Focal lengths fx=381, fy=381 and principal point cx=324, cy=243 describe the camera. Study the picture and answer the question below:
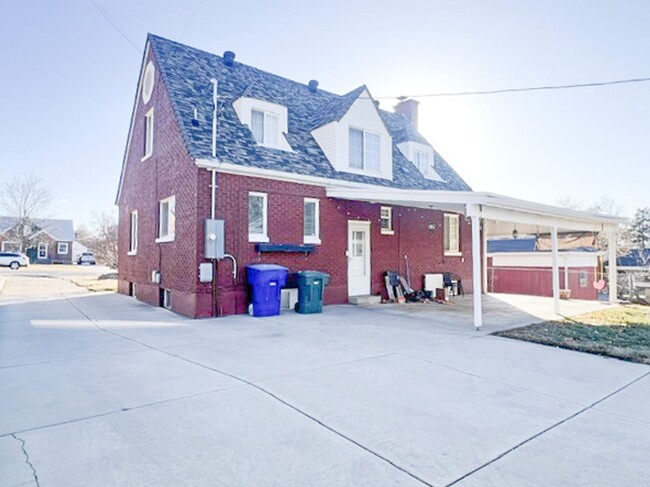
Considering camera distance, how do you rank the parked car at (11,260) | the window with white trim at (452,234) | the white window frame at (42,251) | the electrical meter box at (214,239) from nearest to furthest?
the electrical meter box at (214,239) < the window with white trim at (452,234) < the parked car at (11,260) < the white window frame at (42,251)

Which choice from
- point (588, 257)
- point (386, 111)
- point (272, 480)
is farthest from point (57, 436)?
point (588, 257)

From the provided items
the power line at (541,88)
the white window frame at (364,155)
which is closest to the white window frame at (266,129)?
the white window frame at (364,155)

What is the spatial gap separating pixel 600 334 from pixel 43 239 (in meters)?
60.1

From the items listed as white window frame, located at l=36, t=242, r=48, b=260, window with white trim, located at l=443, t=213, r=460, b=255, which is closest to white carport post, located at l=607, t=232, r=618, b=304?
window with white trim, located at l=443, t=213, r=460, b=255

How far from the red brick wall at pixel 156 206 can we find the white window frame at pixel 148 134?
28cm

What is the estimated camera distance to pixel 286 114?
1237 cm

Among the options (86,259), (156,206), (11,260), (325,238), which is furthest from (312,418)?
(86,259)

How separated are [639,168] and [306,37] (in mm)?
37114

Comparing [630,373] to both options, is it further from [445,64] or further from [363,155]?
[445,64]

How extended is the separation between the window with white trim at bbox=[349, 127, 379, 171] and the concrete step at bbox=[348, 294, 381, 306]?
4437mm

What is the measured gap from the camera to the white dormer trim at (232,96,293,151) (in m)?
11.5

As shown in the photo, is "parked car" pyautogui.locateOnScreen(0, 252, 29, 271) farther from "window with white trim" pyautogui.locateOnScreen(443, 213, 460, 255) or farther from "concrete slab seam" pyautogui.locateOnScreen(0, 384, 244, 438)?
"concrete slab seam" pyautogui.locateOnScreen(0, 384, 244, 438)

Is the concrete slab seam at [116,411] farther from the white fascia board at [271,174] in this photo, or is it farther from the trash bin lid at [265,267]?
the white fascia board at [271,174]

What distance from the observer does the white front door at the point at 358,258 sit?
12750 mm
